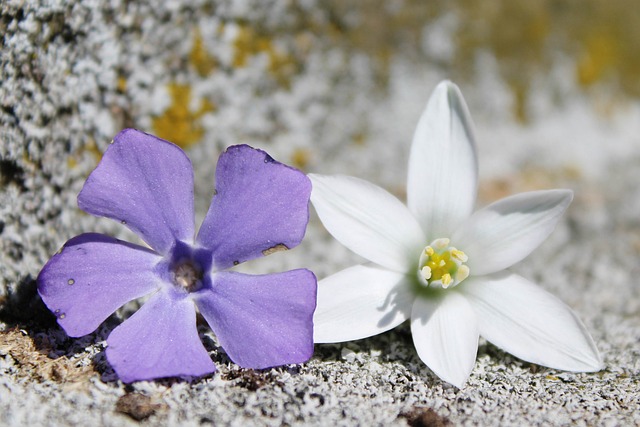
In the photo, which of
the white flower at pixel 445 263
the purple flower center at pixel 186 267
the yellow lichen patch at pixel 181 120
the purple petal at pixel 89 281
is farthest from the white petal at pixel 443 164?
the yellow lichen patch at pixel 181 120

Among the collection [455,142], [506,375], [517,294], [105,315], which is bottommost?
[506,375]

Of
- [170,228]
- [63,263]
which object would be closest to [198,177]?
[170,228]

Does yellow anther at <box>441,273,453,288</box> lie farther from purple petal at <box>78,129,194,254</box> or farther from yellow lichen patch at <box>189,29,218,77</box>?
yellow lichen patch at <box>189,29,218,77</box>

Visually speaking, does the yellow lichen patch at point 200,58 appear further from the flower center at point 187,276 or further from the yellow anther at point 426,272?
the yellow anther at point 426,272

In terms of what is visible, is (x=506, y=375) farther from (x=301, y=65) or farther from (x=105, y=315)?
(x=301, y=65)

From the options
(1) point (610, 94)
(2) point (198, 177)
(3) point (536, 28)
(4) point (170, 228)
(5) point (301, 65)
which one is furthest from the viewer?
(1) point (610, 94)

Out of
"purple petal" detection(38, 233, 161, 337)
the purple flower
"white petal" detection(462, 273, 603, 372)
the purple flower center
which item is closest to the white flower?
"white petal" detection(462, 273, 603, 372)
